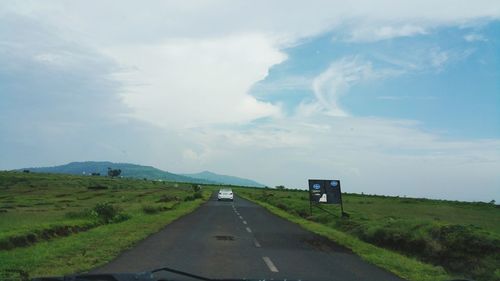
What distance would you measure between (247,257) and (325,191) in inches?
821

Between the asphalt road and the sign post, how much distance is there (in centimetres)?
1315

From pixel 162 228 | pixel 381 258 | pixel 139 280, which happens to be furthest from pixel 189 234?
pixel 139 280

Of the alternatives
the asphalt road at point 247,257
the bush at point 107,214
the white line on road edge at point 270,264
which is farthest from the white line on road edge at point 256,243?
the bush at point 107,214

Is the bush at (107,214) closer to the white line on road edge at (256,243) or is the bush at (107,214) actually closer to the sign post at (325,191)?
the white line on road edge at (256,243)

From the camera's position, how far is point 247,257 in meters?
13.7

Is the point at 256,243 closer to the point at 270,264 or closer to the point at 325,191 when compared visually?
the point at 270,264

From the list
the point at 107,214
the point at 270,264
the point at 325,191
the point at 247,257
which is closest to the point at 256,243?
the point at 247,257

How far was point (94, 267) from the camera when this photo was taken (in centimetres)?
1106

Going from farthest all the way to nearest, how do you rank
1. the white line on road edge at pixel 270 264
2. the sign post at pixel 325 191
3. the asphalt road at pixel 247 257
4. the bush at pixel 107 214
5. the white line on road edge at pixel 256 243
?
the sign post at pixel 325 191
the bush at pixel 107 214
the white line on road edge at pixel 256 243
the white line on road edge at pixel 270 264
the asphalt road at pixel 247 257

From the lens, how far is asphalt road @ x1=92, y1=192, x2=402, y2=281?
10969 mm

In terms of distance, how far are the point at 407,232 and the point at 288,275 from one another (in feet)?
37.7

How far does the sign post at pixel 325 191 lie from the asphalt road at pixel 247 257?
13.1 m

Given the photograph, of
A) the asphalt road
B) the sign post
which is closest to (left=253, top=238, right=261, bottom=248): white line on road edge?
the asphalt road

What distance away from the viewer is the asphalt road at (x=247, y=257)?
36.0ft
